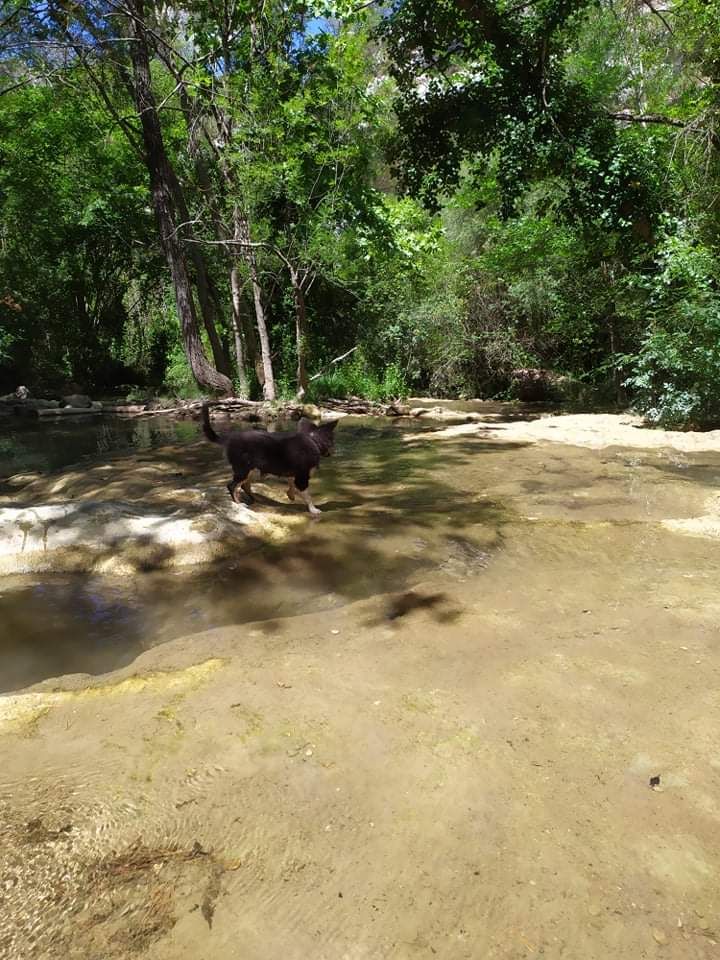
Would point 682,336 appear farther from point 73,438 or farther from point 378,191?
point 73,438

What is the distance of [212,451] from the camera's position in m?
12.1

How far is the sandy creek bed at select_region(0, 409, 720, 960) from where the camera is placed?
193 centimetres

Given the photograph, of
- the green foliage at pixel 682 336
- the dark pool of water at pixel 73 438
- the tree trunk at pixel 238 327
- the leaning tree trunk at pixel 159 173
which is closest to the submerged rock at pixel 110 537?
the dark pool of water at pixel 73 438

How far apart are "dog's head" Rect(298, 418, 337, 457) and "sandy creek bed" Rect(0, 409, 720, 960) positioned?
1.63m

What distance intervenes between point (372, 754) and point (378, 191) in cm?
1784

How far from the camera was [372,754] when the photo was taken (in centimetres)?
273

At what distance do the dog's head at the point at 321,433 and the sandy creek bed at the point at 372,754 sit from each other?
163 cm

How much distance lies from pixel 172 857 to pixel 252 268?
1655cm

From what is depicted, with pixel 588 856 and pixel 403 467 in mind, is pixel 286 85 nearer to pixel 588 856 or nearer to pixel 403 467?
pixel 403 467

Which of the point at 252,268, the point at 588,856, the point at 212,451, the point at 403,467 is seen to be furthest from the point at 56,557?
the point at 252,268

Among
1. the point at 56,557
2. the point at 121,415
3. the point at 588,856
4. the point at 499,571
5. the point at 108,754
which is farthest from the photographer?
the point at 121,415

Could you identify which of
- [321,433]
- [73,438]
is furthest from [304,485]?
[73,438]

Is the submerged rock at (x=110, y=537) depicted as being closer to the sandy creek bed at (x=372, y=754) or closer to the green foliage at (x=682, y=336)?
the sandy creek bed at (x=372, y=754)

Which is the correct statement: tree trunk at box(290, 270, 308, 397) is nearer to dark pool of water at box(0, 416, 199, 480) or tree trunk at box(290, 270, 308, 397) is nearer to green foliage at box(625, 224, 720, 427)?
dark pool of water at box(0, 416, 199, 480)
